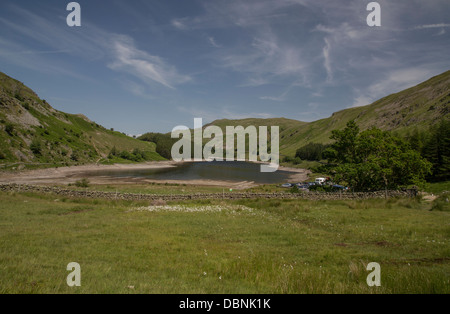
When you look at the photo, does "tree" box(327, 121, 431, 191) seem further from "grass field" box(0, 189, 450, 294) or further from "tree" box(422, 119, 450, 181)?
"tree" box(422, 119, 450, 181)

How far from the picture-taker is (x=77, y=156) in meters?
131

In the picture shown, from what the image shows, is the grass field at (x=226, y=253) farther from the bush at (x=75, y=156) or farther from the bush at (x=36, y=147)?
the bush at (x=75, y=156)

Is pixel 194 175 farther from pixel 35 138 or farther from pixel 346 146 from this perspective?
pixel 346 146

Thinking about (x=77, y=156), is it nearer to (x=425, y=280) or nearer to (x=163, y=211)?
(x=163, y=211)

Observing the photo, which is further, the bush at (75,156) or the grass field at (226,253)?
the bush at (75,156)

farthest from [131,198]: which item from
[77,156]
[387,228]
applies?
[77,156]

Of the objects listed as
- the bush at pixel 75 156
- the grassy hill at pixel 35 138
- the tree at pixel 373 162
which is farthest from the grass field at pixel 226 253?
the bush at pixel 75 156

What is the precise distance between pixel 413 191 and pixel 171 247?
41.6 metres

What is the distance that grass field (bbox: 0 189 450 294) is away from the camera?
7.66 meters

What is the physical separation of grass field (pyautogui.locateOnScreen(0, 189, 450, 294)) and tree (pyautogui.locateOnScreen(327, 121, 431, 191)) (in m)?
14.6

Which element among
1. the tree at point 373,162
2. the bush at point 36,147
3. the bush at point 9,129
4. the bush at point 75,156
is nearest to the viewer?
the tree at point 373,162

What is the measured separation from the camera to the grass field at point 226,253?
7.66 m

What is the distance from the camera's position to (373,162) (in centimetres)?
3775

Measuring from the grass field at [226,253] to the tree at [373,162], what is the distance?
14618mm
